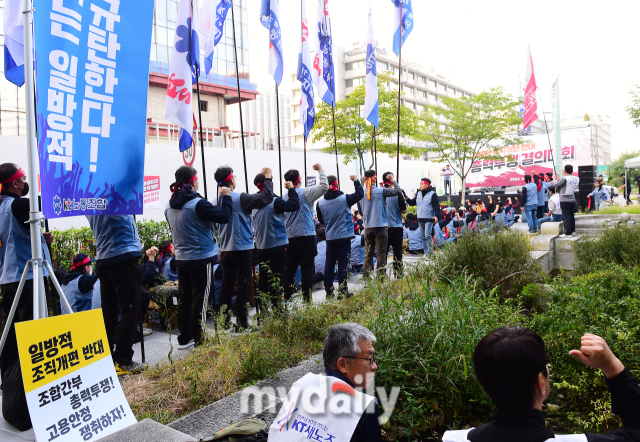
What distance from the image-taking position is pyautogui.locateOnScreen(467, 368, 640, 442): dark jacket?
153 cm

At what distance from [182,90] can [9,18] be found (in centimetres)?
192

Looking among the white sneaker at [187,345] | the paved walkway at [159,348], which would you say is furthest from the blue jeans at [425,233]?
the white sneaker at [187,345]

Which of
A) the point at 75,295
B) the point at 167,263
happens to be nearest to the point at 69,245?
the point at 167,263

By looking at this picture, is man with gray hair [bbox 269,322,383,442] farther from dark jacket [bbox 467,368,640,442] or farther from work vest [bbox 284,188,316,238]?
work vest [bbox 284,188,316,238]

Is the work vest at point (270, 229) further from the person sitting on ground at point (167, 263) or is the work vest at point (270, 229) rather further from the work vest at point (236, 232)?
the person sitting on ground at point (167, 263)

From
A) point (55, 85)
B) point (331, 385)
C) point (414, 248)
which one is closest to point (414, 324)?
point (331, 385)

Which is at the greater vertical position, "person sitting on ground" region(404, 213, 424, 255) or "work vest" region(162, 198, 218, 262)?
"work vest" region(162, 198, 218, 262)

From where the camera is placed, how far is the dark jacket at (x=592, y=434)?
1.53m

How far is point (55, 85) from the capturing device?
10.4 feet

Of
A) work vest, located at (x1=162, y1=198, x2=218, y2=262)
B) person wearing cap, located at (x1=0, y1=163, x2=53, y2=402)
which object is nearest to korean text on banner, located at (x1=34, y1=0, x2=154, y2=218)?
person wearing cap, located at (x1=0, y1=163, x2=53, y2=402)

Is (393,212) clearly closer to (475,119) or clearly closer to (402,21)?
→ (402,21)

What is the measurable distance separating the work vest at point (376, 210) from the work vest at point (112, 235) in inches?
176

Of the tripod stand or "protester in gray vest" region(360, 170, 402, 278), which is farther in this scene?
"protester in gray vest" region(360, 170, 402, 278)

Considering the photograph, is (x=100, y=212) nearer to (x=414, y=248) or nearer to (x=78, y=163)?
(x=78, y=163)
